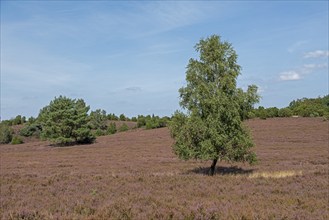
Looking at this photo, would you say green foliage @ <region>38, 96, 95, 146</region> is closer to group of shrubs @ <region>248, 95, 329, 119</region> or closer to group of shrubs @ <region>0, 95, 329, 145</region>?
group of shrubs @ <region>0, 95, 329, 145</region>

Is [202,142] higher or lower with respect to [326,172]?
higher

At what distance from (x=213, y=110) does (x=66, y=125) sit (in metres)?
58.2

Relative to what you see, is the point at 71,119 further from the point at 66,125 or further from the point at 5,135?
the point at 5,135

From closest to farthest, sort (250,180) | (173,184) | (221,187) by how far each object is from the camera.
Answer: (221,187), (173,184), (250,180)

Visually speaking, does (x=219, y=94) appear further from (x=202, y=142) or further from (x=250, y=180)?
(x=250, y=180)

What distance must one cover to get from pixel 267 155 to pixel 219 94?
18.5 metres

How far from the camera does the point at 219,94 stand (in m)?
24.3

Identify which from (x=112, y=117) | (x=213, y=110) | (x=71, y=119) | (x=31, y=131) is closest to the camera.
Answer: (x=213, y=110)

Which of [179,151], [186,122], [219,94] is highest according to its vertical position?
[219,94]

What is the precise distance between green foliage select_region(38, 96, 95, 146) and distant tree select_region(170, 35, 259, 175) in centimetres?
5420

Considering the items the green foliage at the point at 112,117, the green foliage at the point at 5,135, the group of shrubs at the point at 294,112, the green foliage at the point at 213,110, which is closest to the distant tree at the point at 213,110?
the green foliage at the point at 213,110

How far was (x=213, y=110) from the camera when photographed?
24172 millimetres

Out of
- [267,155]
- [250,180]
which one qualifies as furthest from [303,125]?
[250,180]

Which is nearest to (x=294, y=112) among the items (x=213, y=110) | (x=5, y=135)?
(x=5, y=135)
